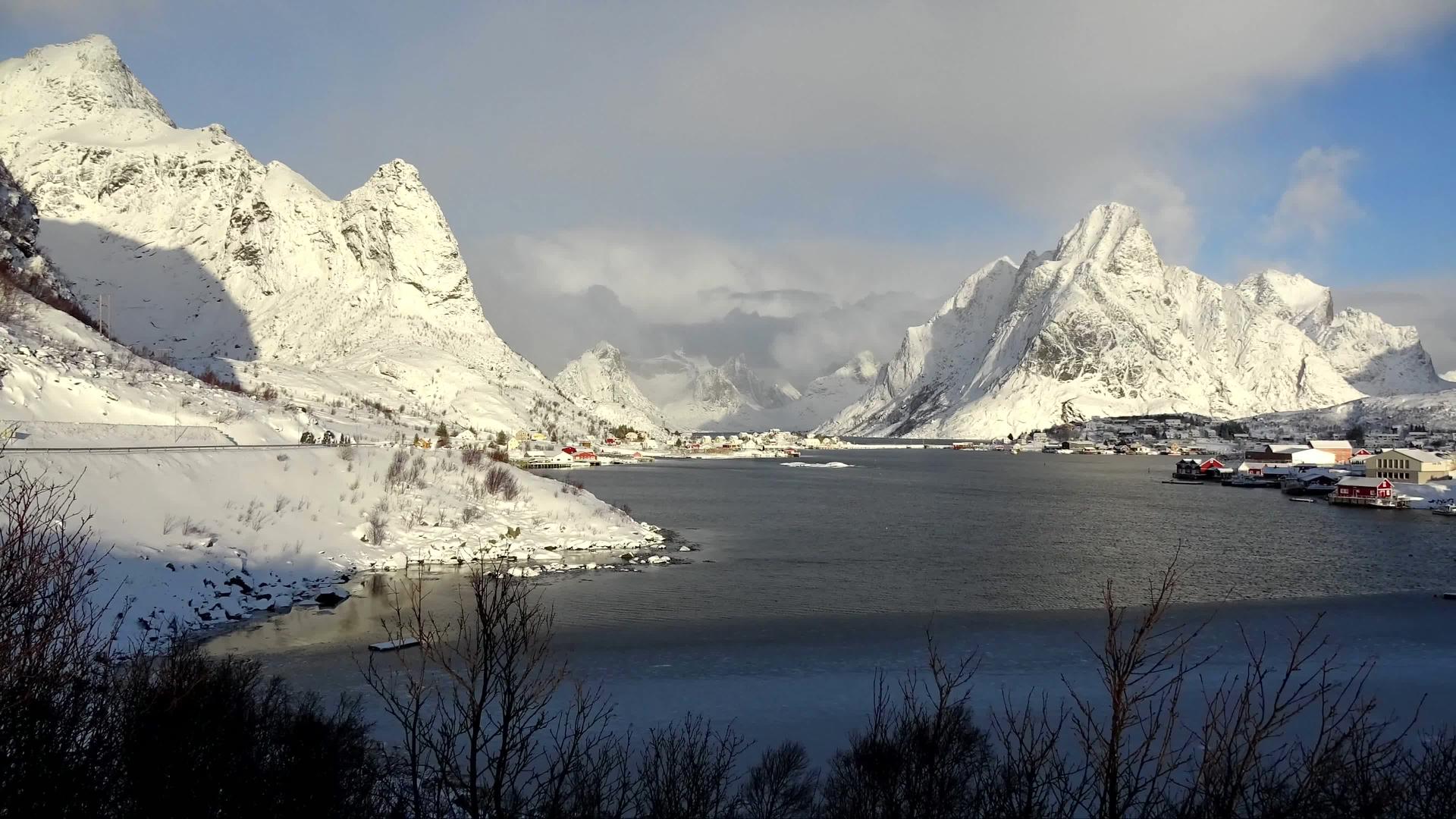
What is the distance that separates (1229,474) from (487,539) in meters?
95.4

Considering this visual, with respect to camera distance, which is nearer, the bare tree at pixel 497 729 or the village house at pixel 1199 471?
the bare tree at pixel 497 729

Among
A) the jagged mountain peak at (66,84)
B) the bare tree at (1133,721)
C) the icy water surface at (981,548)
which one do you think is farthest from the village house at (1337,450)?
the jagged mountain peak at (66,84)

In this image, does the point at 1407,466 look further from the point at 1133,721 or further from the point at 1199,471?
the point at 1133,721

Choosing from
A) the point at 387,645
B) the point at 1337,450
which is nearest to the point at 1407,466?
the point at 1337,450

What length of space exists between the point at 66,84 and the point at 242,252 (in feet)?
145

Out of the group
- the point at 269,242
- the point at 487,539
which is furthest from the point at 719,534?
the point at 269,242

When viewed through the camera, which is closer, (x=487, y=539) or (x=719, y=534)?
(x=487, y=539)

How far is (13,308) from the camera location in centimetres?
3781

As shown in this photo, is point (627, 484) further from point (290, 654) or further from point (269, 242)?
point (269, 242)

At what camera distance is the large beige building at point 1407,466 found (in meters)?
76.1

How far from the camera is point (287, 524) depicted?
27547mm

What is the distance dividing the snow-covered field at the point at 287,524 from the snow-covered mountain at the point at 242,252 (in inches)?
2802

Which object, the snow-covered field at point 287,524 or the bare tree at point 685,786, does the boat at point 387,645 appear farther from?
the bare tree at point 685,786

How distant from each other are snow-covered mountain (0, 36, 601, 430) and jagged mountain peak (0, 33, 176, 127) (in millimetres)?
265
